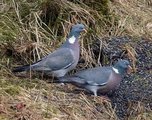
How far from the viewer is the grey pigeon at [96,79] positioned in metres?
5.28

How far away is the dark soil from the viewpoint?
5.23 metres

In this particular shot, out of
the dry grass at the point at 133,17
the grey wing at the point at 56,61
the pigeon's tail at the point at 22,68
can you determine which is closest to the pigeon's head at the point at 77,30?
the grey wing at the point at 56,61

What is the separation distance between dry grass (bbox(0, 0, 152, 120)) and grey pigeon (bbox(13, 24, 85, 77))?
0.13m

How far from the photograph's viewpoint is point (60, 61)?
18.0 ft

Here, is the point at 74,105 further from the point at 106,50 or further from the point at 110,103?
the point at 106,50

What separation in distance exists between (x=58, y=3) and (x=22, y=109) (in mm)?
2057

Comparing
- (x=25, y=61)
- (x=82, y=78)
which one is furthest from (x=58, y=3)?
(x=82, y=78)

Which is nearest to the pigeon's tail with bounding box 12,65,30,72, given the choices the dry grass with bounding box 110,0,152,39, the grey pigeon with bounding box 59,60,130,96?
the grey pigeon with bounding box 59,60,130,96

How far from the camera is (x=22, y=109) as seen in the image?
459cm

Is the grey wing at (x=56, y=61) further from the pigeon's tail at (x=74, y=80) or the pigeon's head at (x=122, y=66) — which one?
the pigeon's head at (x=122, y=66)

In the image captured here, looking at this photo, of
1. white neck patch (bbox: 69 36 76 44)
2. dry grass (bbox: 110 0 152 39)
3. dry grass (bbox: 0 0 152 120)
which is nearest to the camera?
dry grass (bbox: 0 0 152 120)

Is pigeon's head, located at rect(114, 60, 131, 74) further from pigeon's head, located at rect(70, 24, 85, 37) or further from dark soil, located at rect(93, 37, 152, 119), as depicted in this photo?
pigeon's head, located at rect(70, 24, 85, 37)

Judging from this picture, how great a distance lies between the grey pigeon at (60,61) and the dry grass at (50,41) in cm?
13

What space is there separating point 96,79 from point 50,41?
3.26 ft
